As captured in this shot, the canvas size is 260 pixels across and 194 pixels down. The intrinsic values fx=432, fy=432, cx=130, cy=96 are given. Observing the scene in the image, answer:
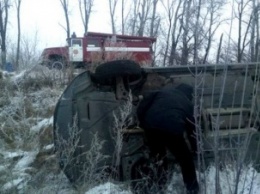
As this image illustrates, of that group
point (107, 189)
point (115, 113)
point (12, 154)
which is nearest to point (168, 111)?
point (115, 113)

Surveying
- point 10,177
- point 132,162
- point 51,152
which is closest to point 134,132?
point 132,162

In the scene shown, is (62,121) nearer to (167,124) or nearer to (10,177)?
(10,177)

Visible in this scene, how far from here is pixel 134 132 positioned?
4.50 meters

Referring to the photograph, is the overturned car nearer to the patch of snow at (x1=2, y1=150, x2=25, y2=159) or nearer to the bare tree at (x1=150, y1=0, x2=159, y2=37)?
the patch of snow at (x1=2, y1=150, x2=25, y2=159)

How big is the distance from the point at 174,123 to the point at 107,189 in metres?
0.98

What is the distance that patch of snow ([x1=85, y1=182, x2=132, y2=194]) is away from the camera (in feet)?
13.7

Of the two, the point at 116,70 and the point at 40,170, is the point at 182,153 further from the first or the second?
the point at 40,170

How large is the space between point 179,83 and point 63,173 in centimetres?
158

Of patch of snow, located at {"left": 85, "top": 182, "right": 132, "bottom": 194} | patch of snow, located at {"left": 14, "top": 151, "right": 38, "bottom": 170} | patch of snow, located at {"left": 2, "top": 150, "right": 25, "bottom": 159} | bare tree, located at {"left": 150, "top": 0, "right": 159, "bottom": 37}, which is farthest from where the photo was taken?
bare tree, located at {"left": 150, "top": 0, "right": 159, "bottom": 37}

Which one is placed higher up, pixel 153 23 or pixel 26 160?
pixel 153 23

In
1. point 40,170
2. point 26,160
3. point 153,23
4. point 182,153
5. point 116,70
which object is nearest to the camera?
point 182,153

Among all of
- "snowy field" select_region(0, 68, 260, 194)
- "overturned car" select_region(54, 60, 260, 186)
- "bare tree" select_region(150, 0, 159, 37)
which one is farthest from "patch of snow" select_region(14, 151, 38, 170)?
"bare tree" select_region(150, 0, 159, 37)

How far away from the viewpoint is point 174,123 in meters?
3.94

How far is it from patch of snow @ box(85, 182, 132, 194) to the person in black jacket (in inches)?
24.8
